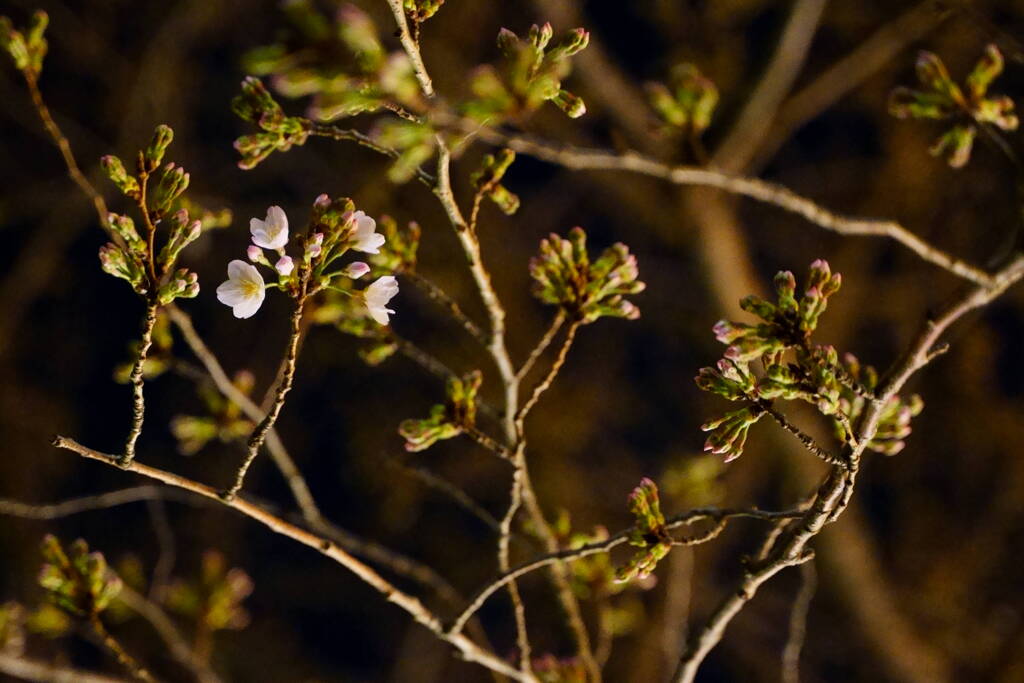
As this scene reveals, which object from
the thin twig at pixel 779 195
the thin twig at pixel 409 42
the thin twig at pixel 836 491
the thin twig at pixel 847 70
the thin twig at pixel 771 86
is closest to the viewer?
the thin twig at pixel 409 42

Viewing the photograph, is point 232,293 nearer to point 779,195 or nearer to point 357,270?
point 357,270

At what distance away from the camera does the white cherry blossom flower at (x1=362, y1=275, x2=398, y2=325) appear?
1.18 meters

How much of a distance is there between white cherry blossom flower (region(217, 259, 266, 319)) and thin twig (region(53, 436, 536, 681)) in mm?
248

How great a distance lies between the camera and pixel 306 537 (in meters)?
1.30

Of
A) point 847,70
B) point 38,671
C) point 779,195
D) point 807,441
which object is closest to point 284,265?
point 807,441

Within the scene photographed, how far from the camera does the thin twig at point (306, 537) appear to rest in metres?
1.14

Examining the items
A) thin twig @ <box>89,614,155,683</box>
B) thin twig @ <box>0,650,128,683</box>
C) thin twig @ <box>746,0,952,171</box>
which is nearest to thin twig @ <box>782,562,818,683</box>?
thin twig @ <box>89,614,155,683</box>

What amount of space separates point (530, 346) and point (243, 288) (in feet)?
11.4

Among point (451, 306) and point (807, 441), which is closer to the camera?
point (807, 441)

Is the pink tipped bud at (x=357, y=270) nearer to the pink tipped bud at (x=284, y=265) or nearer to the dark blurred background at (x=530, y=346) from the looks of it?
the pink tipped bud at (x=284, y=265)

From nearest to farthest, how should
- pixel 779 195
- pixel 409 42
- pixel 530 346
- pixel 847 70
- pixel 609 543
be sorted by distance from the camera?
1. pixel 409 42
2. pixel 609 543
3. pixel 779 195
4. pixel 847 70
5. pixel 530 346

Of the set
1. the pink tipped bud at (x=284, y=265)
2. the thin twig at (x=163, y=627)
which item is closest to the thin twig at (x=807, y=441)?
the pink tipped bud at (x=284, y=265)

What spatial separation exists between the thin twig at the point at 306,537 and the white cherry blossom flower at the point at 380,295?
1.16 feet

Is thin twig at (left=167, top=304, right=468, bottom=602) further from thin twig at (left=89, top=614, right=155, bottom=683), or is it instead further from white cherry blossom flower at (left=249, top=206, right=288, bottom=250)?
white cherry blossom flower at (left=249, top=206, right=288, bottom=250)
